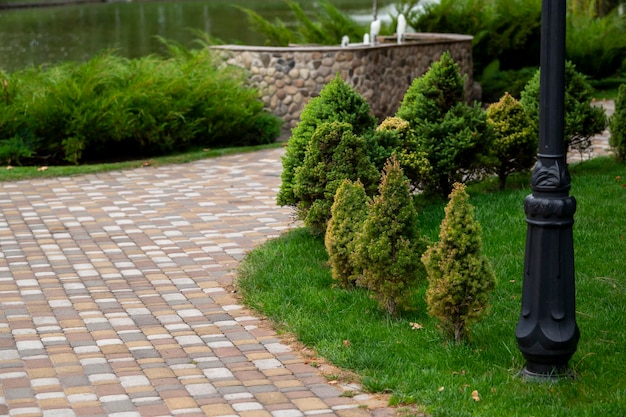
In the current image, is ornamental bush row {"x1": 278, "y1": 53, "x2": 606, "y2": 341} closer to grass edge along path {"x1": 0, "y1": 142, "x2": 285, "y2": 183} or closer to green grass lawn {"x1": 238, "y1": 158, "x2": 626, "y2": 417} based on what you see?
green grass lawn {"x1": 238, "y1": 158, "x2": 626, "y2": 417}

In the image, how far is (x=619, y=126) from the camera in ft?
35.2

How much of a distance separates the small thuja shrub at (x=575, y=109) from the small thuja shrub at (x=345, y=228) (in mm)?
4220

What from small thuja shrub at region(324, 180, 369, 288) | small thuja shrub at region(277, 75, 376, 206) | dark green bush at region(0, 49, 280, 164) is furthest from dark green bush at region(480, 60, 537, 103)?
small thuja shrub at region(324, 180, 369, 288)

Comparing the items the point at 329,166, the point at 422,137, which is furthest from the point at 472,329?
the point at 422,137

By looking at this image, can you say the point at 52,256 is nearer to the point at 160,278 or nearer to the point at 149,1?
the point at 160,278

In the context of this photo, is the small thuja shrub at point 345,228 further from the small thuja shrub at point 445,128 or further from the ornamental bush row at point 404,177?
the small thuja shrub at point 445,128

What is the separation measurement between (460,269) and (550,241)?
2.06 feet

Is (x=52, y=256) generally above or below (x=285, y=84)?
below

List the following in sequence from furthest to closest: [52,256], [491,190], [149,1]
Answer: [149,1] → [491,190] → [52,256]

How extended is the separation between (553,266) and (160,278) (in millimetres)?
3414

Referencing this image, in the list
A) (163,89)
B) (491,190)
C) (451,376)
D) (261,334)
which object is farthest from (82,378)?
(163,89)

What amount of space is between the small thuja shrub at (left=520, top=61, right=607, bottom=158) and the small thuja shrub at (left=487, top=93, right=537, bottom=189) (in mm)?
486

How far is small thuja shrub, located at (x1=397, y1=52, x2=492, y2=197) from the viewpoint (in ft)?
30.2

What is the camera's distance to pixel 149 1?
59.3 m
